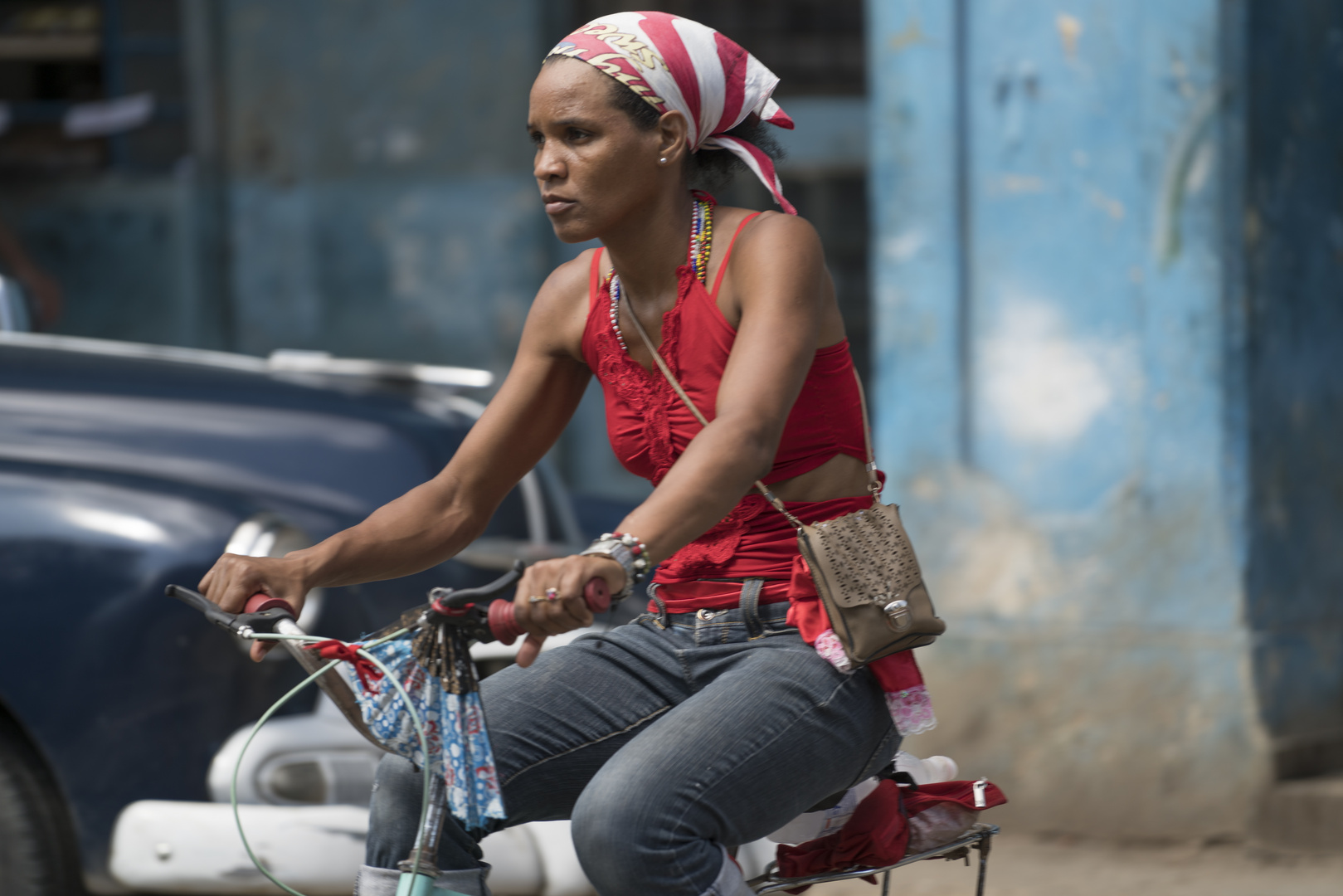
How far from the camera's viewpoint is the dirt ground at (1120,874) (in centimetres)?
439

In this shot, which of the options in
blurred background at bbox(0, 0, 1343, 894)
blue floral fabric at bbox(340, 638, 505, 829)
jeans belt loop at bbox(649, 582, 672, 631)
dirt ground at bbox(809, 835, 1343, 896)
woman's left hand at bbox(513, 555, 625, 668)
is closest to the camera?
woman's left hand at bbox(513, 555, 625, 668)

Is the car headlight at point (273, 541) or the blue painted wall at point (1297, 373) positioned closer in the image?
the car headlight at point (273, 541)

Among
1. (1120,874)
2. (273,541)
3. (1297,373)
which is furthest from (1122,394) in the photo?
(273,541)

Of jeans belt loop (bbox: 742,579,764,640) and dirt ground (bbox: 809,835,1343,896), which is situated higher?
jeans belt loop (bbox: 742,579,764,640)

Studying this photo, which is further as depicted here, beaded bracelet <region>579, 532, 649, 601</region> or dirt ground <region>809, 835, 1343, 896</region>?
dirt ground <region>809, 835, 1343, 896</region>

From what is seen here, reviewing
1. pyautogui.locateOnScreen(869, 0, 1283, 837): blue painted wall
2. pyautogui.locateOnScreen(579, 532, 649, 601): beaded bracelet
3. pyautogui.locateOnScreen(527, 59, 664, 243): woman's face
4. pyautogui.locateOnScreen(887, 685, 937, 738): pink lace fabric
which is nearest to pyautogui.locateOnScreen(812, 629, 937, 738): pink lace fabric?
pyautogui.locateOnScreen(887, 685, 937, 738): pink lace fabric

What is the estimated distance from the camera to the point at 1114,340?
4.81m

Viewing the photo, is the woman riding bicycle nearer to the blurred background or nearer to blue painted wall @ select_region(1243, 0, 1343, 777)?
the blurred background

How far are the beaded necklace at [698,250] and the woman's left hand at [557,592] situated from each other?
1.98 feet

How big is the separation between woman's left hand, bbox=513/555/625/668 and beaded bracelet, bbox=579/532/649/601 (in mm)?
19

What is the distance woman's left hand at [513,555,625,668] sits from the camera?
194 centimetres

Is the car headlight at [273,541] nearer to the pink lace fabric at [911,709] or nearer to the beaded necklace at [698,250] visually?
the beaded necklace at [698,250]

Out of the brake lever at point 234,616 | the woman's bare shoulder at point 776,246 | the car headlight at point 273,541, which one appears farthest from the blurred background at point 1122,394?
the brake lever at point 234,616

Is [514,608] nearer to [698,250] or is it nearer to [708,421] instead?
[708,421]
